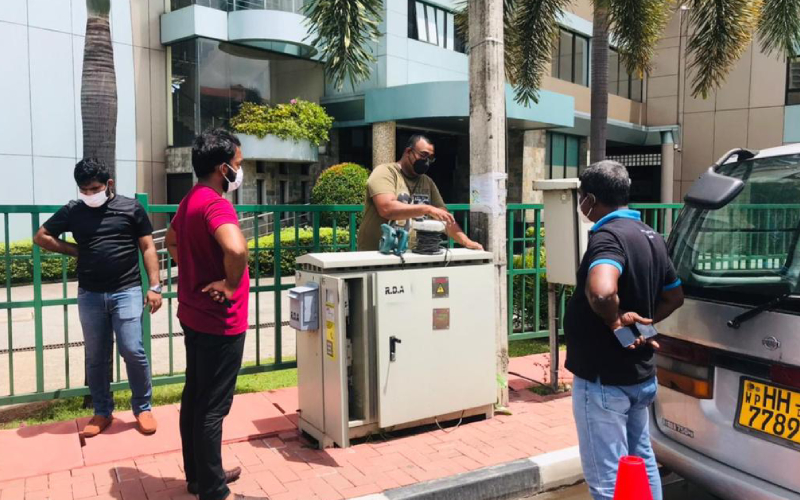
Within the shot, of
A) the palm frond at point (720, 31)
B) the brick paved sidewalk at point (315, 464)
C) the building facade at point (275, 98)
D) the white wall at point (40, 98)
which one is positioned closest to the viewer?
the brick paved sidewalk at point (315, 464)

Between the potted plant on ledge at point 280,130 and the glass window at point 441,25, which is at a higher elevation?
the glass window at point 441,25

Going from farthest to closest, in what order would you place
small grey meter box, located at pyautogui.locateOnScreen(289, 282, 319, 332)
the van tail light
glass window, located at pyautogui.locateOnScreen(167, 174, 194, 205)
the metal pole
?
glass window, located at pyautogui.locateOnScreen(167, 174, 194, 205)
the metal pole
small grey meter box, located at pyautogui.locateOnScreen(289, 282, 319, 332)
the van tail light

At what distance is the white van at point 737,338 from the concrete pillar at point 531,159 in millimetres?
19958

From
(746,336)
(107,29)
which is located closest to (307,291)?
(746,336)

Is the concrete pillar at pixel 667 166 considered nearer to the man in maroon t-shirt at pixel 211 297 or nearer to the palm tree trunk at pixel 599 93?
the palm tree trunk at pixel 599 93

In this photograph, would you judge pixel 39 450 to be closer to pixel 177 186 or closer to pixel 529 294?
pixel 529 294

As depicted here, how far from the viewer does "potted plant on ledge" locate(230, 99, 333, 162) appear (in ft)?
65.3

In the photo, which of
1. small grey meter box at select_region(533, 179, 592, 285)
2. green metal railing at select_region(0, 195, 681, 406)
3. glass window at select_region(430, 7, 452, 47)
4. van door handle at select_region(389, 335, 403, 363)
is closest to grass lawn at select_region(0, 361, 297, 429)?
green metal railing at select_region(0, 195, 681, 406)

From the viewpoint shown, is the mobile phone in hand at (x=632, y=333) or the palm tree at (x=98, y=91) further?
the palm tree at (x=98, y=91)

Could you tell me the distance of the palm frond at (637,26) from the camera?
33.4 feet

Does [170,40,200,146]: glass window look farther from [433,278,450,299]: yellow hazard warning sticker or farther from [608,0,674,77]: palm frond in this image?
[433,278,450,299]: yellow hazard warning sticker

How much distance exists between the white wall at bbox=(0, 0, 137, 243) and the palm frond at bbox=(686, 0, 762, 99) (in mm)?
15883

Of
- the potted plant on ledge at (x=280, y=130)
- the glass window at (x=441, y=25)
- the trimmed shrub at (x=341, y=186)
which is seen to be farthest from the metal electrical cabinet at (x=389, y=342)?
the glass window at (x=441, y=25)

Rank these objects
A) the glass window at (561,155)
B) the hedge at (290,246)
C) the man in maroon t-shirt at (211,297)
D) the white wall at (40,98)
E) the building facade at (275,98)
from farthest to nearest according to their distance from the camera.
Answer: the glass window at (561,155) < the building facade at (275,98) < the white wall at (40,98) < the hedge at (290,246) < the man in maroon t-shirt at (211,297)
